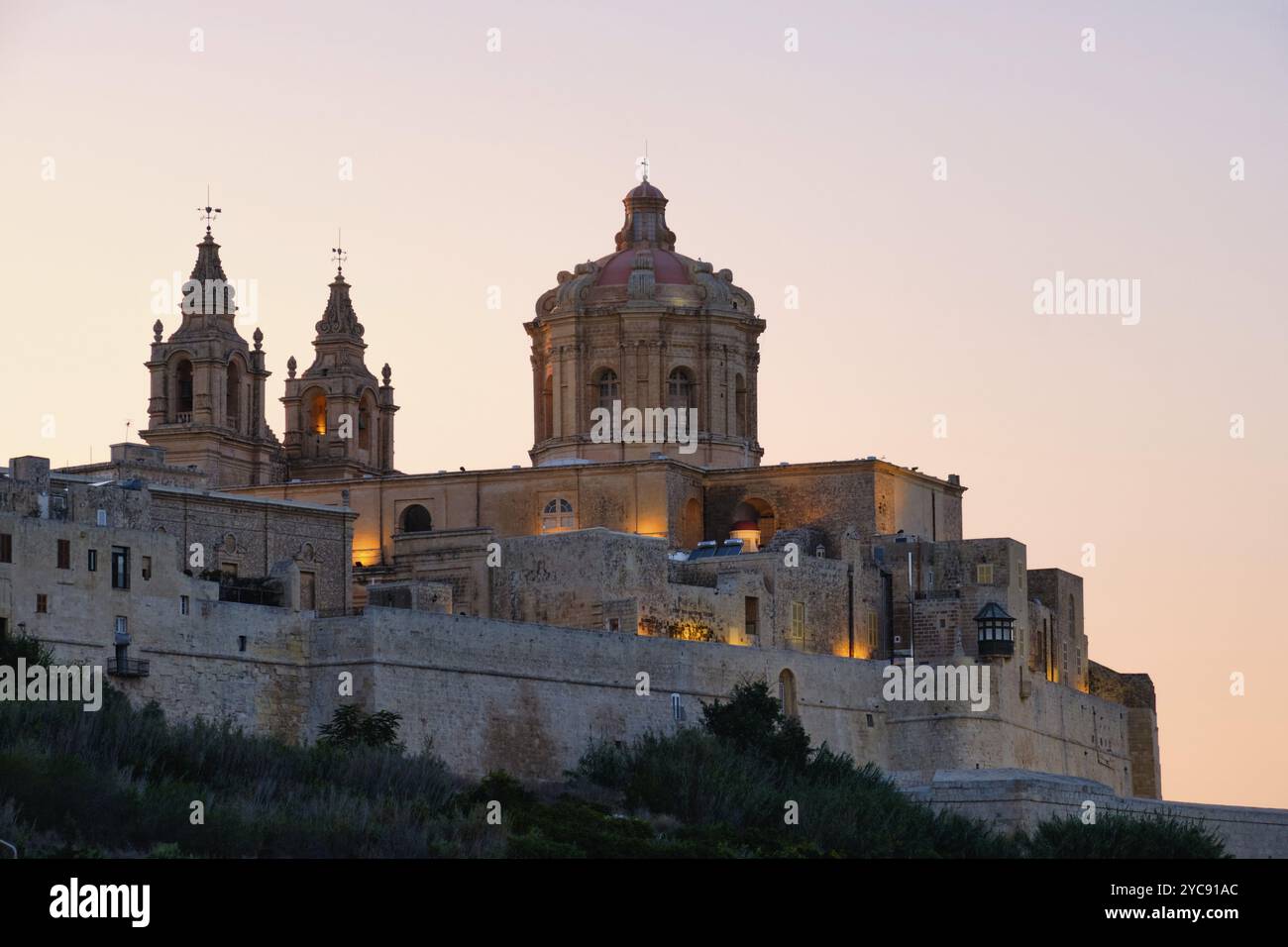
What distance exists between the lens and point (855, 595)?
7219cm

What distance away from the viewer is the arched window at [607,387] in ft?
261

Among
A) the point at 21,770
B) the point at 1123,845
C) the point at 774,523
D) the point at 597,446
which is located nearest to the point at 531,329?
the point at 597,446

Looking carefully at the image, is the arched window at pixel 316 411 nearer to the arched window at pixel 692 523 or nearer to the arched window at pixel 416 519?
the arched window at pixel 416 519

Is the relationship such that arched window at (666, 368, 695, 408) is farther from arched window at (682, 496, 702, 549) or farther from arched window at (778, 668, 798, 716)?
arched window at (778, 668, 798, 716)

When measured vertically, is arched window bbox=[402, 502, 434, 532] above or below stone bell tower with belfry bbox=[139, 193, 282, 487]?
below

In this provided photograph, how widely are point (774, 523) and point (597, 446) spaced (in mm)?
5310

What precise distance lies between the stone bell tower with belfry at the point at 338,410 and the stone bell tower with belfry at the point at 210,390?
1.41 metres

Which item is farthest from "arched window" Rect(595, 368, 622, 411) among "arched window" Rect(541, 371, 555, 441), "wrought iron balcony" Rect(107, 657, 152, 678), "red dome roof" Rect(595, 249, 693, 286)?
"wrought iron balcony" Rect(107, 657, 152, 678)

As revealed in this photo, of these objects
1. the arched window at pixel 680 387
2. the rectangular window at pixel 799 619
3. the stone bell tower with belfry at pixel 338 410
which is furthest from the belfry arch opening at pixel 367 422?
the rectangular window at pixel 799 619

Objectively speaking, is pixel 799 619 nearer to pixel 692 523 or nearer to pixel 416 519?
pixel 692 523

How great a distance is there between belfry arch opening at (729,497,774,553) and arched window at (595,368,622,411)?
511cm

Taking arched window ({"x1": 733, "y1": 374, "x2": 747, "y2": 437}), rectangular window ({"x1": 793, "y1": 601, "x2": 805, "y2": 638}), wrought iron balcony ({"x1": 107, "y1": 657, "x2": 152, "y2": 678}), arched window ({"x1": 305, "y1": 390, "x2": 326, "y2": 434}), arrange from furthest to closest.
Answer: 1. arched window ({"x1": 305, "y1": 390, "x2": 326, "y2": 434})
2. arched window ({"x1": 733, "y1": 374, "x2": 747, "y2": 437})
3. rectangular window ({"x1": 793, "y1": 601, "x2": 805, "y2": 638})
4. wrought iron balcony ({"x1": 107, "y1": 657, "x2": 152, "y2": 678})

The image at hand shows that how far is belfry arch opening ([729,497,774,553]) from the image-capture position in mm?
75188
